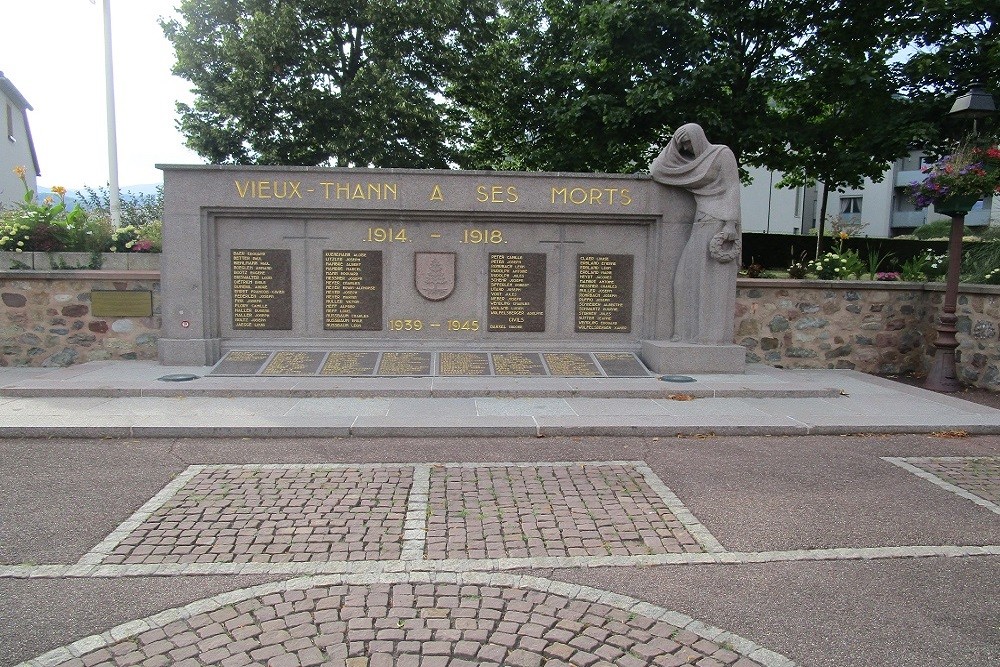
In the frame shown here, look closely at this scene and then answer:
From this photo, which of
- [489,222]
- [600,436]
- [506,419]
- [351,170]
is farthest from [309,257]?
[600,436]

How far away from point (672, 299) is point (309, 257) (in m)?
5.82

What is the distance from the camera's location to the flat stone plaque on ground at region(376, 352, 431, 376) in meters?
9.80

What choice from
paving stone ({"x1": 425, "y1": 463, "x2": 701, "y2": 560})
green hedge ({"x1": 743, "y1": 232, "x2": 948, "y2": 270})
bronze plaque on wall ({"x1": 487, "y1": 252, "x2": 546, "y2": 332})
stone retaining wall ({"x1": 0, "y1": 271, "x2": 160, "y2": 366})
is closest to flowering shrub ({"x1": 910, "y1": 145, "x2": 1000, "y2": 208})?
bronze plaque on wall ({"x1": 487, "y1": 252, "x2": 546, "y2": 332})

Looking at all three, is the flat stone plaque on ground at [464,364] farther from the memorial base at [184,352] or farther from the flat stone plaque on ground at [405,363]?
the memorial base at [184,352]

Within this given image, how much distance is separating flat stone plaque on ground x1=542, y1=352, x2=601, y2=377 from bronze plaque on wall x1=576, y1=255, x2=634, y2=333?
0.62 meters

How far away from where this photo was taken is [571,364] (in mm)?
10250

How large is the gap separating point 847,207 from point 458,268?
4948 centimetres

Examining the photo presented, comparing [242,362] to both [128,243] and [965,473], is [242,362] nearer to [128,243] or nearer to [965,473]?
[128,243]

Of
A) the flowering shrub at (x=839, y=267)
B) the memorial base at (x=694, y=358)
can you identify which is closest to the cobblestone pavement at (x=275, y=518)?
the memorial base at (x=694, y=358)

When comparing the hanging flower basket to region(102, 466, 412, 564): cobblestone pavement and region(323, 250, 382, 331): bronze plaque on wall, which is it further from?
region(102, 466, 412, 564): cobblestone pavement

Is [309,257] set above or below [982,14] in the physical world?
below

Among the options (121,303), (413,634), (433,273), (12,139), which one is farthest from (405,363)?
(12,139)

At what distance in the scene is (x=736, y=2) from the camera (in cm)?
1619

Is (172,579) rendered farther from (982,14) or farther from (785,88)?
(982,14)
